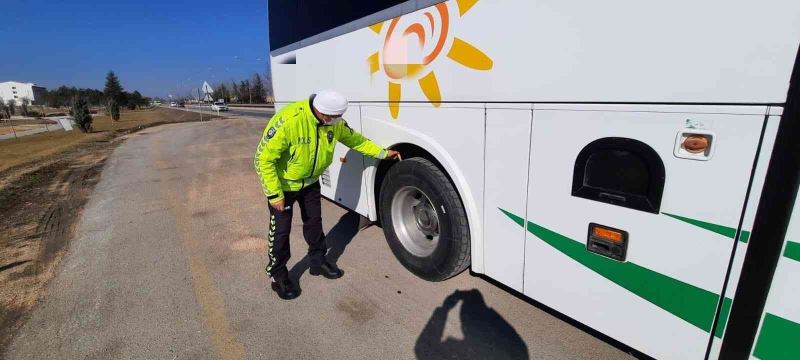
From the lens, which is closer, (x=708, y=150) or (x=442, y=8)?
(x=708, y=150)

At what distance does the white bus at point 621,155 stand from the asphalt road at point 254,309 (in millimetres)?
415

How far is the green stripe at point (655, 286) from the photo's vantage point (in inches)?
69.6

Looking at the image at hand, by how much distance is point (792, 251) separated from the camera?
1493 mm

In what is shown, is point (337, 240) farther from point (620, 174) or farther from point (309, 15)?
point (620, 174)

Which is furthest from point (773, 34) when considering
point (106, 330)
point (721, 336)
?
point (106, 330)

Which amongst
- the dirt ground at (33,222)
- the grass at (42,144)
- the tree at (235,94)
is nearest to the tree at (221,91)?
the tree at (235,94)

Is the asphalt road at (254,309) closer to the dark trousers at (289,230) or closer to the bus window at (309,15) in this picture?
the dark trousers at (289,230)

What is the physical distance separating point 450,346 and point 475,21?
2.20 meters

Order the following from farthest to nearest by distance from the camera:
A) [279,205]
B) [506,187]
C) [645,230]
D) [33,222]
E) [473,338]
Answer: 1. [33,222]
2. [279,205]
3. [473,338]
4. [506,187]
5. [645,230]

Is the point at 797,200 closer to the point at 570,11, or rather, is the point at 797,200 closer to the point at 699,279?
the point at 699,279

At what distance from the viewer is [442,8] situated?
8.61ft

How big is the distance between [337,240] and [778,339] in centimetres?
377

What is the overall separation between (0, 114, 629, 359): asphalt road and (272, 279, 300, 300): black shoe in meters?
A: 0.06

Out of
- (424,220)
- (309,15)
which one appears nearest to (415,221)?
(424,220)
